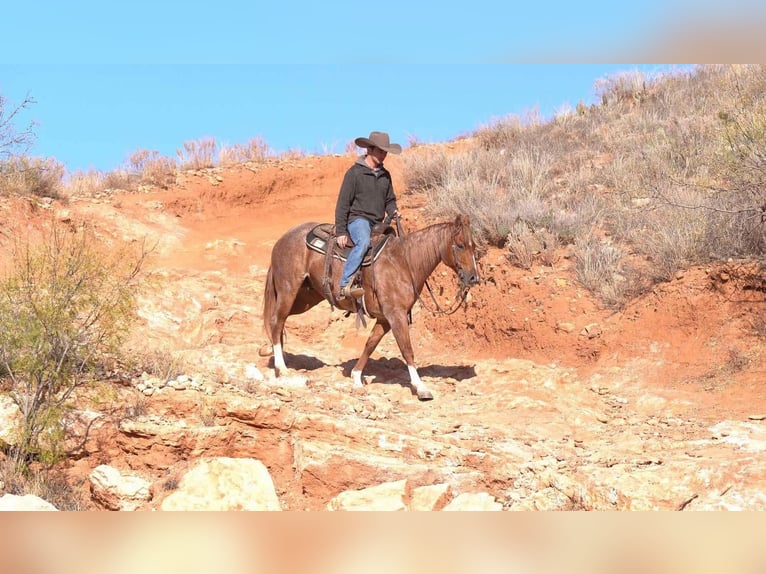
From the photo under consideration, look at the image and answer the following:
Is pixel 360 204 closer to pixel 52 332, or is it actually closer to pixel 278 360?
pixel 278 360

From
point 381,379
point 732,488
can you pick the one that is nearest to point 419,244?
point 381,379

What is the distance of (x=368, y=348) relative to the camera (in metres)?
11.4

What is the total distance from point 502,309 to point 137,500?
7877mm

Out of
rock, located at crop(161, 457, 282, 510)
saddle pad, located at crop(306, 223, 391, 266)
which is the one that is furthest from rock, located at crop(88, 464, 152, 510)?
saddle pad, located at crop(306, 223, 391, 266)

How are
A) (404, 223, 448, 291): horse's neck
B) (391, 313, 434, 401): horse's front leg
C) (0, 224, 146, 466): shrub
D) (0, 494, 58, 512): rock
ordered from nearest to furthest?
(0, 494, 58, 512): rock, (0, 224, 146, 466): shrub, (391, 313, 434, 401): horse's front leg, (404, 223, 448, 291): horse's neck

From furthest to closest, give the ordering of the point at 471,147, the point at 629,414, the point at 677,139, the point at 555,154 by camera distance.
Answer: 1. the point at 471,147
2. the point at 555,154
3. the point at 677,139
4. the point at 629,414

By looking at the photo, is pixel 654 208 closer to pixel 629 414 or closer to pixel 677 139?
pixel 677 139

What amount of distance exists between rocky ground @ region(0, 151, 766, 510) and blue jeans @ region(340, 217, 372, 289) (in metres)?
1.55

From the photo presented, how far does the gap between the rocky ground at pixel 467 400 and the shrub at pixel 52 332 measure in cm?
38

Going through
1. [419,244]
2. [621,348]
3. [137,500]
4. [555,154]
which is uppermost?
[555,154]

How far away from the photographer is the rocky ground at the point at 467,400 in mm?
7703

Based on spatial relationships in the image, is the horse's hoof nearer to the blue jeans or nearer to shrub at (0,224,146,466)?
the blue jeans

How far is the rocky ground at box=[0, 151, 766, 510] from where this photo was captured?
25.3ft

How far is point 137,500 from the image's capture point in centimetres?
764
